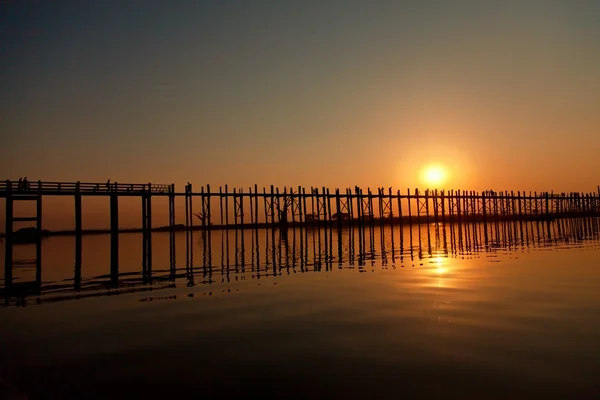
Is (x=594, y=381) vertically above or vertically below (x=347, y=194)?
below

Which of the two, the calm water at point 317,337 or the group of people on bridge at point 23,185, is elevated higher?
the group of people on bridge at point 23,185

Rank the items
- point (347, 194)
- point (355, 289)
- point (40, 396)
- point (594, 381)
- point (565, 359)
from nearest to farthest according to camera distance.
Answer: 1. point (594, 381)
2. point (40, 396)
3. point (565, 359)
4. point (355, 289)
5. point (347, 194)

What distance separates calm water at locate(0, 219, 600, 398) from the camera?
15.7 feet

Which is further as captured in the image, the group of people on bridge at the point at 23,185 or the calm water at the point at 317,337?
the group of people on bridge at the point at 23,185

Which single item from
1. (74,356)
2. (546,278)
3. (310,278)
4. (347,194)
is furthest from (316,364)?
(347,194)

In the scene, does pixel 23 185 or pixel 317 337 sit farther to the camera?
pixel 23 185

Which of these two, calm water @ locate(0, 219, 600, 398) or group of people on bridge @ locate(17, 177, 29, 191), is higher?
group of people on bridge @ locate(17, 177, 29, 191)

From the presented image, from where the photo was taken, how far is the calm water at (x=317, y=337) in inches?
188

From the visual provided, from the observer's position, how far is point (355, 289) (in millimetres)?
10938

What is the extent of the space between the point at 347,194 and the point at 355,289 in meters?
45.0

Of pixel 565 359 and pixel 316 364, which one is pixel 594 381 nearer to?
pixel 565 359

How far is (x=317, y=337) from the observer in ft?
21.8

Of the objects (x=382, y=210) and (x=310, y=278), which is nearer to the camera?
(x=310, y=278)

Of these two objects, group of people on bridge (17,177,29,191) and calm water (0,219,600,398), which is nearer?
calm water (0,219,600,398)
